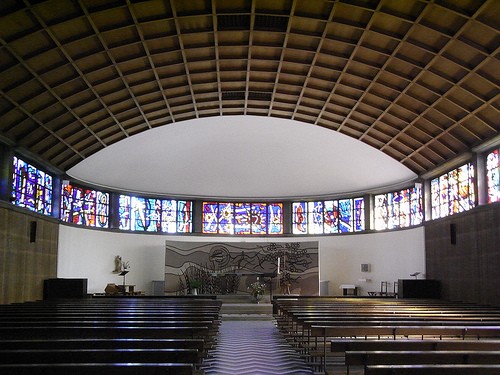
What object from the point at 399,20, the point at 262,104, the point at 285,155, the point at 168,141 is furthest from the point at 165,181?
the point at 399,20

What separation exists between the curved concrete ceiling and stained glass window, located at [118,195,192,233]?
6440 mm

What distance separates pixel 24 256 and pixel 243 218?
14457mm

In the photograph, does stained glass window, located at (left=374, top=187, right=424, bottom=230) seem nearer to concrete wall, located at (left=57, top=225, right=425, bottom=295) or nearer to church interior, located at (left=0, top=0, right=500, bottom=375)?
church interior, located at (left=0, top=0, right=500, bottom=375)

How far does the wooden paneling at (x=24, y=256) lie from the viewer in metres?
17.3

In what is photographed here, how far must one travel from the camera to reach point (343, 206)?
30.2m

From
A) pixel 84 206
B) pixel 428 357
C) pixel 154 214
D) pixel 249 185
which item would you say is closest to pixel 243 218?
pixel 249 185

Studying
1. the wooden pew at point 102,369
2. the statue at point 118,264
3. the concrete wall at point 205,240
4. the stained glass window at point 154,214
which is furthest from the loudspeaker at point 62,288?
the wooden pew at point 102,369

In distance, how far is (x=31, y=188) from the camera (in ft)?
67.2

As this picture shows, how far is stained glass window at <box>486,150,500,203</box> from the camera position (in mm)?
17328

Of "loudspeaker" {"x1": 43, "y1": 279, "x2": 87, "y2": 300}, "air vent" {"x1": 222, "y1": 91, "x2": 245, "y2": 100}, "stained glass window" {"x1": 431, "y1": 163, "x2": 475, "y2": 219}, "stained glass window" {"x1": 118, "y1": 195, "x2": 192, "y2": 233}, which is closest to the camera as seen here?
"stained glass window" {"x1": 431, "y1": 163, "x2": 475, "y2": 219}

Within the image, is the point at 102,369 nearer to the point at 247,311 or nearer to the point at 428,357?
the point at 428,357

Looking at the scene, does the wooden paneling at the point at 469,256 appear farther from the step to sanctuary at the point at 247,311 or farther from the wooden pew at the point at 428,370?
the wooden pew at the point at 428,370

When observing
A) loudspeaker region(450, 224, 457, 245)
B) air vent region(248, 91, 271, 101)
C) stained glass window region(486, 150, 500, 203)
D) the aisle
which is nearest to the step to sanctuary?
the aisle

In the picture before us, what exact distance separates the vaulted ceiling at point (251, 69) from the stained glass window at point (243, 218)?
9.30m
